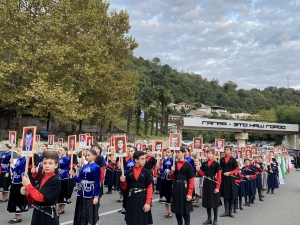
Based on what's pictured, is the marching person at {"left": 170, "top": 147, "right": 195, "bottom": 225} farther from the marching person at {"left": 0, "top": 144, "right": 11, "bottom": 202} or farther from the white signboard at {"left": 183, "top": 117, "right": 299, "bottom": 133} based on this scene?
the white signboard at {"left": 183, "top": 117, "right": 299, "bottom": 133}

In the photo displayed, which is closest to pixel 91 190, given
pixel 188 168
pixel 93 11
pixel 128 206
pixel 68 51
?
pixel 128 206

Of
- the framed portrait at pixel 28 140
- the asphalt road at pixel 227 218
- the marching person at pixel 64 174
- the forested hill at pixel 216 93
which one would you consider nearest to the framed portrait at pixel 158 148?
the asphalt road at pixel 227 218

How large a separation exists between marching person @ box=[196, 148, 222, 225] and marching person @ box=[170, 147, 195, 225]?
1171mm

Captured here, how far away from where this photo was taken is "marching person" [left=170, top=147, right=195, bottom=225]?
6.73 meters

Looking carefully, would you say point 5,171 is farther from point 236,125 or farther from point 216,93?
point 216,93

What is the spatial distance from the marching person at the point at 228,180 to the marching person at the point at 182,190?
227cm

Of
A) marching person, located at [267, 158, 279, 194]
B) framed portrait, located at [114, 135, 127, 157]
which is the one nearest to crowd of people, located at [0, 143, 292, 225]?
framed portrait, located at [114, 135, 127, 157]

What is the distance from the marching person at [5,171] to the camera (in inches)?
376

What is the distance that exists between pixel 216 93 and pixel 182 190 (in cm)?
14808

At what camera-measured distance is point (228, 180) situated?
8.91 meters

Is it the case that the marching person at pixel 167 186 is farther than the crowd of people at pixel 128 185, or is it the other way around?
the marching person at pixel 167 186

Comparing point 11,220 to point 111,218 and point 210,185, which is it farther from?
point 210,185

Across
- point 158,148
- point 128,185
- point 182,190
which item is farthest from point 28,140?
point 158,148

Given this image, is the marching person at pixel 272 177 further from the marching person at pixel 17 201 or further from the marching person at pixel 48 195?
the marching person at pixel 48 195
